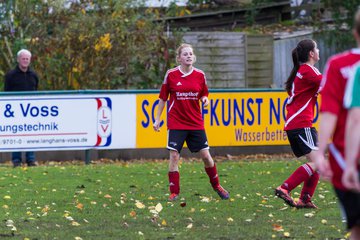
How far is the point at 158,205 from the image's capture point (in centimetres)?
1104

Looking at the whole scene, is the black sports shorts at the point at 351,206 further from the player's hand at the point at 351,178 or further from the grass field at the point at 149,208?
the grass field at the point at 149,208

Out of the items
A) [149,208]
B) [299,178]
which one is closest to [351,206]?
[299,178]

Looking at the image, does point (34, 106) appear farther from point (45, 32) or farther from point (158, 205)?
point (158, 205)

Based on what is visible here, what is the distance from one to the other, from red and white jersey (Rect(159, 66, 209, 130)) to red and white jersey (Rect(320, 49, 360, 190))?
19.7 ft

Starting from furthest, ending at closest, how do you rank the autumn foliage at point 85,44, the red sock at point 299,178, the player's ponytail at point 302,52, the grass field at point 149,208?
the autumn foliage at point 85,44
the red sock at point 299,178
the player's ponytail at point 302,52
the grass field at point 149,208

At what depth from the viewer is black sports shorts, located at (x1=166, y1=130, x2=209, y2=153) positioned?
38.9 ft

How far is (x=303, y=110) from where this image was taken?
1077 centimetres

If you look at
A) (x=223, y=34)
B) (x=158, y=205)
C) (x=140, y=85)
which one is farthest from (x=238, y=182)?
(x=223, y=34)

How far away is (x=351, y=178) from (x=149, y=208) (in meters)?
5.73

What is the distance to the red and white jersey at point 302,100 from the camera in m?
10.6

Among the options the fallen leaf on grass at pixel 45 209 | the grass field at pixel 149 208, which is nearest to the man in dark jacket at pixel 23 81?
the grass field at pixel 149 208

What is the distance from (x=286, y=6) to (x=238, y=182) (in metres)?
16.3

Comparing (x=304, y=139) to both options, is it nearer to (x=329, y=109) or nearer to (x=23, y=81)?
(x=329, y=109)

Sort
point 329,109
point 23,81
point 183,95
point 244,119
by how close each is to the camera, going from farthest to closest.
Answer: point 244,119 → point 23,81 → point 183,95 → point 329,109
